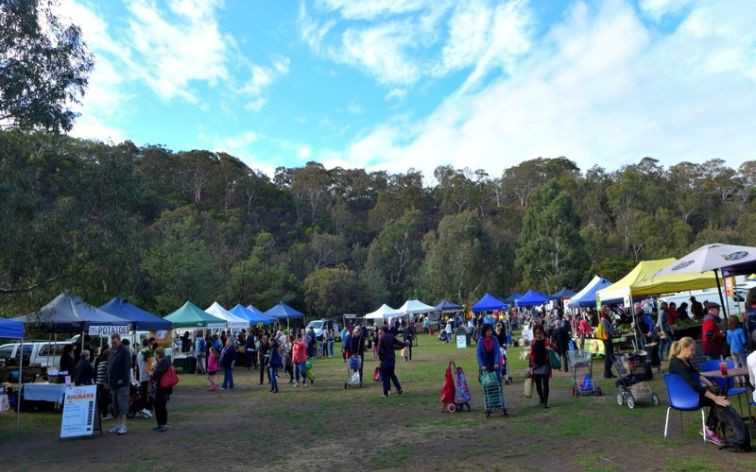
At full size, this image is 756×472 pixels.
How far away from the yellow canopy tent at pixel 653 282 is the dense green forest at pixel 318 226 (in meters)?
12.9

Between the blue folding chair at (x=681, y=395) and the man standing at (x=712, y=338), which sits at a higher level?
the man standing at (x=712, y=338)

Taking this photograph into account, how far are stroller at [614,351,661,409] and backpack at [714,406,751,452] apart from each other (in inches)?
118

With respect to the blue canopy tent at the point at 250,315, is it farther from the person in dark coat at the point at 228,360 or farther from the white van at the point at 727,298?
the white van at the point at 727,298

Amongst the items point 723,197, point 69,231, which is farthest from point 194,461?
point 723,197

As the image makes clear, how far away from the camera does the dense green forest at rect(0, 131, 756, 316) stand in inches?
522

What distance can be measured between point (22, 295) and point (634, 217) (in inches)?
2658

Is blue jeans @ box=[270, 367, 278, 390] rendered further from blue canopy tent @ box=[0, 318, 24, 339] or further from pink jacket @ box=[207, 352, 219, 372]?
blue canopy tent @ box=[0, 318, 24, 339]

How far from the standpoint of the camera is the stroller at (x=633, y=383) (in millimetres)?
9703

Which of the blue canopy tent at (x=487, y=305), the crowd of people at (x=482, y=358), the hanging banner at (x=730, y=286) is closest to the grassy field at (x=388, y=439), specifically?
the crowd of people at (x=482, y=358)

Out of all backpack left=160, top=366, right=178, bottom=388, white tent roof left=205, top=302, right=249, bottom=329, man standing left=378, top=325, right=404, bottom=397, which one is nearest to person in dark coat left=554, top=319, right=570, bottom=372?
man standing left=378, top=325, right=404, bottom=397

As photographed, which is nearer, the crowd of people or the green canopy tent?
the crowd of people

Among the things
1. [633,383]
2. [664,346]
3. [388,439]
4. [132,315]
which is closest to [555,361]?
[664,346]

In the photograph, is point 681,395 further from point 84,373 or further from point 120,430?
point 84,373

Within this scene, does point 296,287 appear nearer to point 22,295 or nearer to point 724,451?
point 22,295
